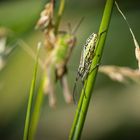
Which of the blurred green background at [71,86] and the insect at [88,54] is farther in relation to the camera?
the blurred green background at [71,86]

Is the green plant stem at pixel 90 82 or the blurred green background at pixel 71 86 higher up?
the blurred green background at pixel 71 86

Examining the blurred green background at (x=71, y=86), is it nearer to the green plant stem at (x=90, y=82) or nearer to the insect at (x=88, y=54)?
the insect at (x=88, y=54)

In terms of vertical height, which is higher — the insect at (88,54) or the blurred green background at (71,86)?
the blurred green background at (71,86)

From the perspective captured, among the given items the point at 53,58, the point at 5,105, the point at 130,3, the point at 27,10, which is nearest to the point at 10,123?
the point at 5,105

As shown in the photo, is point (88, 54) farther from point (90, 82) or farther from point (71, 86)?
point (71, 86)

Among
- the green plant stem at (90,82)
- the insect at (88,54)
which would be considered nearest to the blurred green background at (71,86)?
the insect at (88,54)

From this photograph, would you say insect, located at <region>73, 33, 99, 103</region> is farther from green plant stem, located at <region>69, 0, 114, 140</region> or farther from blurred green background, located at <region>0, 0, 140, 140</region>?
blurred green background, located at <region>0, 0, 140, 140</region>

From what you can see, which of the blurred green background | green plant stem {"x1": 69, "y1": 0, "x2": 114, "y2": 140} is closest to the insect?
green plant stem {"x1": 69, "y1": 0, "x2": 114, "y2": 140}

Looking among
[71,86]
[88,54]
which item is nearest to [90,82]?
[88,54]

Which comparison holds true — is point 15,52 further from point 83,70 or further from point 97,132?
point 83,70
